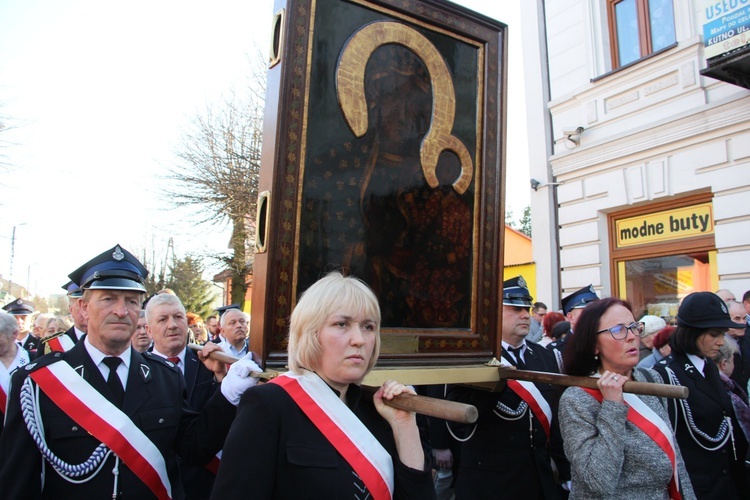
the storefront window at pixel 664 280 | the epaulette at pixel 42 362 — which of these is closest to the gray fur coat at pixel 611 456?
the epaulette at pixel 42 362

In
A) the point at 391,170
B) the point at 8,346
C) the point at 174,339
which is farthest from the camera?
the point at 8,346

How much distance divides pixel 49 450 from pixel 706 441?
3.21 meters

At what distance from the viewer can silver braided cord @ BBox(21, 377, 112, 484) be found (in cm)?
223

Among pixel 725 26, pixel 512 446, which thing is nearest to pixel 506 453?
pixel 512 446

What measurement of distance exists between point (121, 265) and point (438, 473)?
3.02 meters

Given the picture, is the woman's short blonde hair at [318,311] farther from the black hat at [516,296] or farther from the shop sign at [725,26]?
the shop sign at [725,26]

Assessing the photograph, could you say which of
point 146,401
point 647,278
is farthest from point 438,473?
point 647,278

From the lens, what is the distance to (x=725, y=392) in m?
3.45

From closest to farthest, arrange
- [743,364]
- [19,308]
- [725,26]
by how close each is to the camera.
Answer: [743,364] → [725,26] → [19,308]

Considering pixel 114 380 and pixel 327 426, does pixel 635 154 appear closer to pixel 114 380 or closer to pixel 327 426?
pixel 114 380

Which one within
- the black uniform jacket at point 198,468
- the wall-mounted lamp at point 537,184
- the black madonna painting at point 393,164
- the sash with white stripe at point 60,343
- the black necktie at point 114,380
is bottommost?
the black uniform jacket at point 198,468

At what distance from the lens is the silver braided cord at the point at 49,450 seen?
2.23m

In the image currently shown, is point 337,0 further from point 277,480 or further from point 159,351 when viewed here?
point 159,351

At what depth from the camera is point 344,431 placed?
5.79 ft
